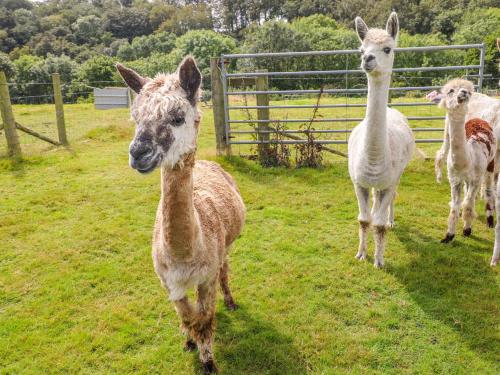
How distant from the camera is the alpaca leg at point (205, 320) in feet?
8.81

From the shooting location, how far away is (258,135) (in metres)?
7.96

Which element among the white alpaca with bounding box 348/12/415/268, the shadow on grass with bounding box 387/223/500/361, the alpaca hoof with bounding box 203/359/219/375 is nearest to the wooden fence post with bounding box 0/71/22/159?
the white alpaca with bounding box 348/12/415/268

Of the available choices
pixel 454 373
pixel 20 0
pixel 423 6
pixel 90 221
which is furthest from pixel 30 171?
pixel 20 0

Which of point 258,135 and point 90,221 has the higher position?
point 258,135

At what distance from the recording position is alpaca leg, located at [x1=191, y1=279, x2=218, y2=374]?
2.69 meters

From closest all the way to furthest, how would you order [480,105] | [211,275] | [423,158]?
[211,275] < [480,105] < [423,158]

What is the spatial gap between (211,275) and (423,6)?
6230 cm

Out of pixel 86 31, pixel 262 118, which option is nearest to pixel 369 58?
pixel 262 118

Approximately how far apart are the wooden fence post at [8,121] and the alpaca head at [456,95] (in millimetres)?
7985

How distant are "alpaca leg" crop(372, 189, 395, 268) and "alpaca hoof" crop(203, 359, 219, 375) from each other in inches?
87.3

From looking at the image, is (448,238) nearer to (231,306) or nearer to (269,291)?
(269,291)

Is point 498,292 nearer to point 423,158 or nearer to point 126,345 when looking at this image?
point 126,345

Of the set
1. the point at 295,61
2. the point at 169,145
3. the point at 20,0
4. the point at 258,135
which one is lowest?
the point at 258,135

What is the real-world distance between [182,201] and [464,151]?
3.68m
